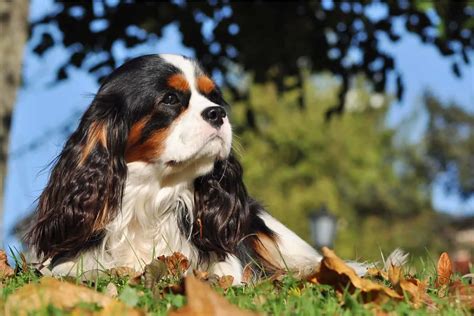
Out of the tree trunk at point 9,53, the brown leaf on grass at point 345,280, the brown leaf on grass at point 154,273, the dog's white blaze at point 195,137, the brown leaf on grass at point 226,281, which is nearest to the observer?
the brown leaf on grass at point 345,280

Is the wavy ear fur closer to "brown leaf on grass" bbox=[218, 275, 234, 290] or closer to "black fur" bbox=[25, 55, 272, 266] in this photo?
"black fur" bbox=[25, 55, 272, 266]

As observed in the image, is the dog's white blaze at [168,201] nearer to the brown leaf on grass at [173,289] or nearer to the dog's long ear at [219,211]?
the dog's long ear at [219,211]

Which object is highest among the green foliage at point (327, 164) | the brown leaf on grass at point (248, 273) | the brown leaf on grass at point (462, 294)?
the brown leaf on grass at point (462, 294)

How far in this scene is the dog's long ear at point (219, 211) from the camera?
15.1ft

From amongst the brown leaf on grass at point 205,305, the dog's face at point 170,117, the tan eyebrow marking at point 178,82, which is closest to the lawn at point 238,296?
the brown leaf on grass at point 205,305

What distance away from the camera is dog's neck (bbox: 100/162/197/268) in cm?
448

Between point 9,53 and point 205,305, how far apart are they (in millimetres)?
7169

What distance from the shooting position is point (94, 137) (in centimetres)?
458

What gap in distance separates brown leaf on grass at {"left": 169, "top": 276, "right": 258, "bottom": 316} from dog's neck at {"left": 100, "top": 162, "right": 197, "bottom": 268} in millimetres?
1802

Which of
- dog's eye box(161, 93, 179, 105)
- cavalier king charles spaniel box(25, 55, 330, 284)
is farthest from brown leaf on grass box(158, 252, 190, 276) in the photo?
dog's eye box(161, 93, 179, 105)

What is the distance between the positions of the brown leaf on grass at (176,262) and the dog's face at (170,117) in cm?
49

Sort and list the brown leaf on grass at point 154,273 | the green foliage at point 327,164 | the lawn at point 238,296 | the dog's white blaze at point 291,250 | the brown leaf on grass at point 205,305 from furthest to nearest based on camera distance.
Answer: the green foliage at point 327,164 → the dog's white blaze at point 291,250 → the brown leaf on grass at point 154,273 → the lawn at point 238,296 → the brown leaf on grass at point 205,305

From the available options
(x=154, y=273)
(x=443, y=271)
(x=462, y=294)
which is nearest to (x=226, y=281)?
(x=154, y=273)

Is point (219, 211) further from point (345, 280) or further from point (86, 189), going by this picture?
point (345, 280)
